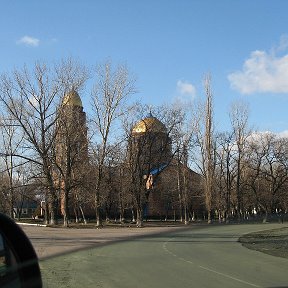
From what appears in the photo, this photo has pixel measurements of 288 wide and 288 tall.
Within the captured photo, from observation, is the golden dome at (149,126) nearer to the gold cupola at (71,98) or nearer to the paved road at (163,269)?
the gold cupola at (71,98)

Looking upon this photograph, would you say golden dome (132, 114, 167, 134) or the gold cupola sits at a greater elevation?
the gold cupola

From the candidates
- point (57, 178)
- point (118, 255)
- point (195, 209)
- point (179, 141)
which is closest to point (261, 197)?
point (195, 209)

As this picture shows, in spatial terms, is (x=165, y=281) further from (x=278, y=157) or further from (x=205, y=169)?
(x=278, y=157)

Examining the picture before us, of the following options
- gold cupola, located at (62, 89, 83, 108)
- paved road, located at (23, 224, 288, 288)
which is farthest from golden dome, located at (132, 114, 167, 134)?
paved road, located at (23, 224, 288, 288)

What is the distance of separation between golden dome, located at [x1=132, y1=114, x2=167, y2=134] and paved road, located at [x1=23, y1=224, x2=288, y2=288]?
42979 mm

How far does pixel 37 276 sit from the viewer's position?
13.9 feet

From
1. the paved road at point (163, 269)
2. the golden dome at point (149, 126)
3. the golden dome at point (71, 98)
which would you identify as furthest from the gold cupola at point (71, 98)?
the paved road at point (163, 269)

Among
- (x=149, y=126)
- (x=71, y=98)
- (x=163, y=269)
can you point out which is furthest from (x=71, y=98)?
(x=163, y=269)

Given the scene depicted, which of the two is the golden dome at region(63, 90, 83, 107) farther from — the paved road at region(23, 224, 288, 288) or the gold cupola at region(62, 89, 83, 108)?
the paved road at region(23, 224, 288, 288)

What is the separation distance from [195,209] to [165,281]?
85146mm

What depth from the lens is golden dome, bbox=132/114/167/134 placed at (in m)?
64.6

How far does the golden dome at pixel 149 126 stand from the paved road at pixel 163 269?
141 feet

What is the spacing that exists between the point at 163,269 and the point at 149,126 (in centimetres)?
4963

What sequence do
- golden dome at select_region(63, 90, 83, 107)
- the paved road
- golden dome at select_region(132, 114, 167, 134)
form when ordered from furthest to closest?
golden dome at select_region(132, 114, 167, 134) < golden dome at select_region(63, 90, 83, 107) < the paved road
